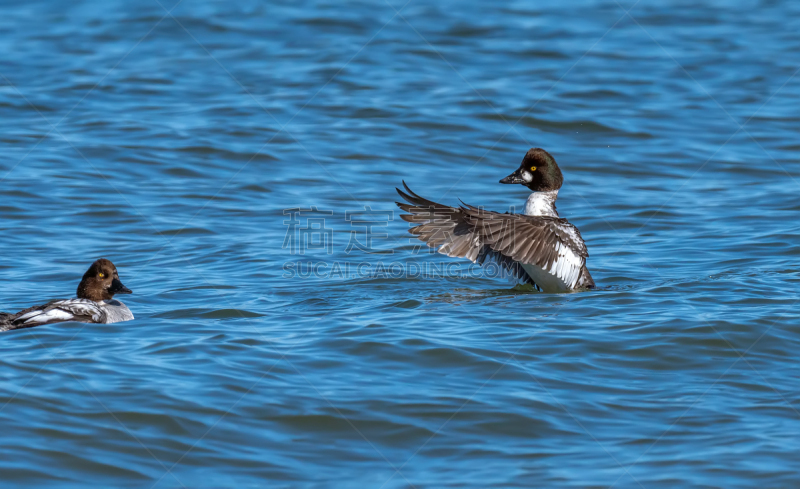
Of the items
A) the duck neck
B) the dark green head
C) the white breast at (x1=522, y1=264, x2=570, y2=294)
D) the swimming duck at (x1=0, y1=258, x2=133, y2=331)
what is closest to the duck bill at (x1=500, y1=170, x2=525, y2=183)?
the dark green head

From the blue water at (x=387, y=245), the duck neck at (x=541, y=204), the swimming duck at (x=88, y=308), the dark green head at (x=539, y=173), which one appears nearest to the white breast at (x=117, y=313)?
the swimming duck at (x=88, y=308)

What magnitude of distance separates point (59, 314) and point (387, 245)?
4612mm

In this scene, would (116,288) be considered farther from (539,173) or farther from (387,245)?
(539,173)

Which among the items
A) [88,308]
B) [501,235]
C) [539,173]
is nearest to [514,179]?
[539,173]

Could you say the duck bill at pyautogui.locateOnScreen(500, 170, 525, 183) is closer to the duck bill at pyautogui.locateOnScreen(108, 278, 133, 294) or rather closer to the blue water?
the blue water

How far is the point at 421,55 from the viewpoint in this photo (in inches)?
760

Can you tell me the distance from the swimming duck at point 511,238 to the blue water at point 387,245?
1.23 feet

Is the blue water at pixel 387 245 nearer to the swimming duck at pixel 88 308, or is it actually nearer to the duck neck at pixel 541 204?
the swimming duck at pixel 88 308

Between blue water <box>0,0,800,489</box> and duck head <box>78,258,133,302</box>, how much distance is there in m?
0.31

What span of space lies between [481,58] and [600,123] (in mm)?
4278

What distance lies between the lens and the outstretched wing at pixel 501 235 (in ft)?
25.8

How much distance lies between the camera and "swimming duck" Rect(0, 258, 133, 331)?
273 inches

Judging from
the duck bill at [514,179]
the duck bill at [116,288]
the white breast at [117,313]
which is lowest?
the white breast at [117,313]

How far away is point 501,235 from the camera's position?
7836 millimetres
